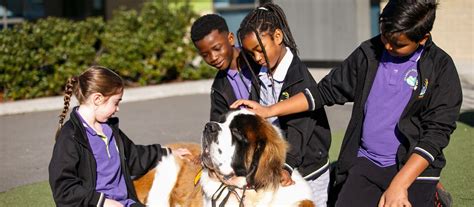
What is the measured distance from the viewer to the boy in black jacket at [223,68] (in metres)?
5.61

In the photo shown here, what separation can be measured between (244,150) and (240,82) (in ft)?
4.26

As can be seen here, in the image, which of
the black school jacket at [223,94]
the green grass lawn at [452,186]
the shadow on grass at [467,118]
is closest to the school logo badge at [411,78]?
the black school jacket at [223,94]

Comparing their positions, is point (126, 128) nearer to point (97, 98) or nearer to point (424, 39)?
point (97, 98)

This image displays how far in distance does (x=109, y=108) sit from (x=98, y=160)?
379mm

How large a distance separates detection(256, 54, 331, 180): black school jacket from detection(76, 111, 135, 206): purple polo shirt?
4.02 ft

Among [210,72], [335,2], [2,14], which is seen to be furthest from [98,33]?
[335,2]

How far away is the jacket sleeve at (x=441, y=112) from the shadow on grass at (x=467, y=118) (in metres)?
5.93

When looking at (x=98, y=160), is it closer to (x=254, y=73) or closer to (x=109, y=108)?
(x=109, y=108)

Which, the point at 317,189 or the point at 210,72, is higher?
the point at 317,189

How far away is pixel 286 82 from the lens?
5.33 m

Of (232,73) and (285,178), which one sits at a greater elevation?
(232,73)

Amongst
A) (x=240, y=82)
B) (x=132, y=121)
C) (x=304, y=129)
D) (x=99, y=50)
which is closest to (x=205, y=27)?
(x=240, y=82)

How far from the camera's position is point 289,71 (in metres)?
5.36

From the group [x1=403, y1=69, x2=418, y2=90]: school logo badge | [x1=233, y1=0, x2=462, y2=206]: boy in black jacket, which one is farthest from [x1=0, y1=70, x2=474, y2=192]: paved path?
[x1=403, y1=69, x2=418, y2=90]: school logo badge
